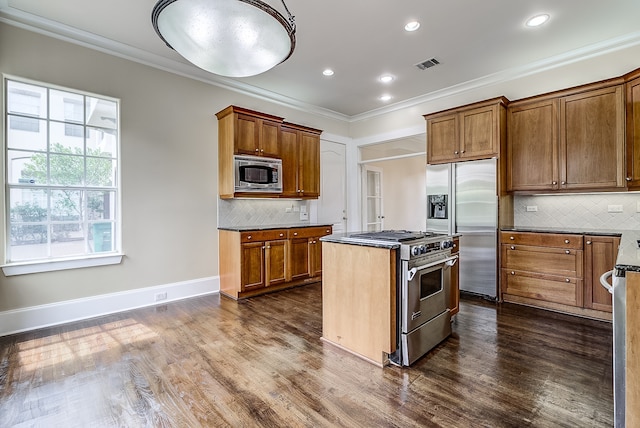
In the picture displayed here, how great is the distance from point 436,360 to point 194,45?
9.23 ft

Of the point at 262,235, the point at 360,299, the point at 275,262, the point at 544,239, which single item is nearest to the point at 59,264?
the point at 262,235

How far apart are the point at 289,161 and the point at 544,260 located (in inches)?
145

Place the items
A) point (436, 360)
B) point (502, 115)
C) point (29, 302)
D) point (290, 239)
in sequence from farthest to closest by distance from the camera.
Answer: point (290, 239)
point (502, 115)
point (29, 302)
point (436, 360)

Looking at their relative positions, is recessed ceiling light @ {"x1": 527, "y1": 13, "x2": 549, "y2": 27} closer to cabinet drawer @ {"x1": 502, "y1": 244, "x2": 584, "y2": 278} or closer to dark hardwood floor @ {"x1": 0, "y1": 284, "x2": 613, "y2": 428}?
cabinet drawer @ {"x1": 502, "y1": 244, "x2": 584, "y2": 278}

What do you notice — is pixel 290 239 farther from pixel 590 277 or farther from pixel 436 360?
pixel 590 277

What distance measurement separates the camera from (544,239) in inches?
141

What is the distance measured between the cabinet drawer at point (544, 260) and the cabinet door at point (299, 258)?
2.71 m

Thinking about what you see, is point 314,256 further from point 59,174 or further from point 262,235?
point 59,174

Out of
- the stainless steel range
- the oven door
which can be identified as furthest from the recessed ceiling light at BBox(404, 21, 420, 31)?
the oven door

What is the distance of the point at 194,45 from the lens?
190cm

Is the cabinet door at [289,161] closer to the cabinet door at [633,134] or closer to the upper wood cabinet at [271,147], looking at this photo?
the upper wood cabinet at [271,147]

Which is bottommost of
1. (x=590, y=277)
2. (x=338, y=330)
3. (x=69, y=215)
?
(x=338, y=330)

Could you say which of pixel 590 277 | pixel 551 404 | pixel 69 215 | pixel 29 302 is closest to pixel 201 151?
pixel 69 215

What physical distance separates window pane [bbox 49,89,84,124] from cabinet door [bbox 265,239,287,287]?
2615 millimetres
